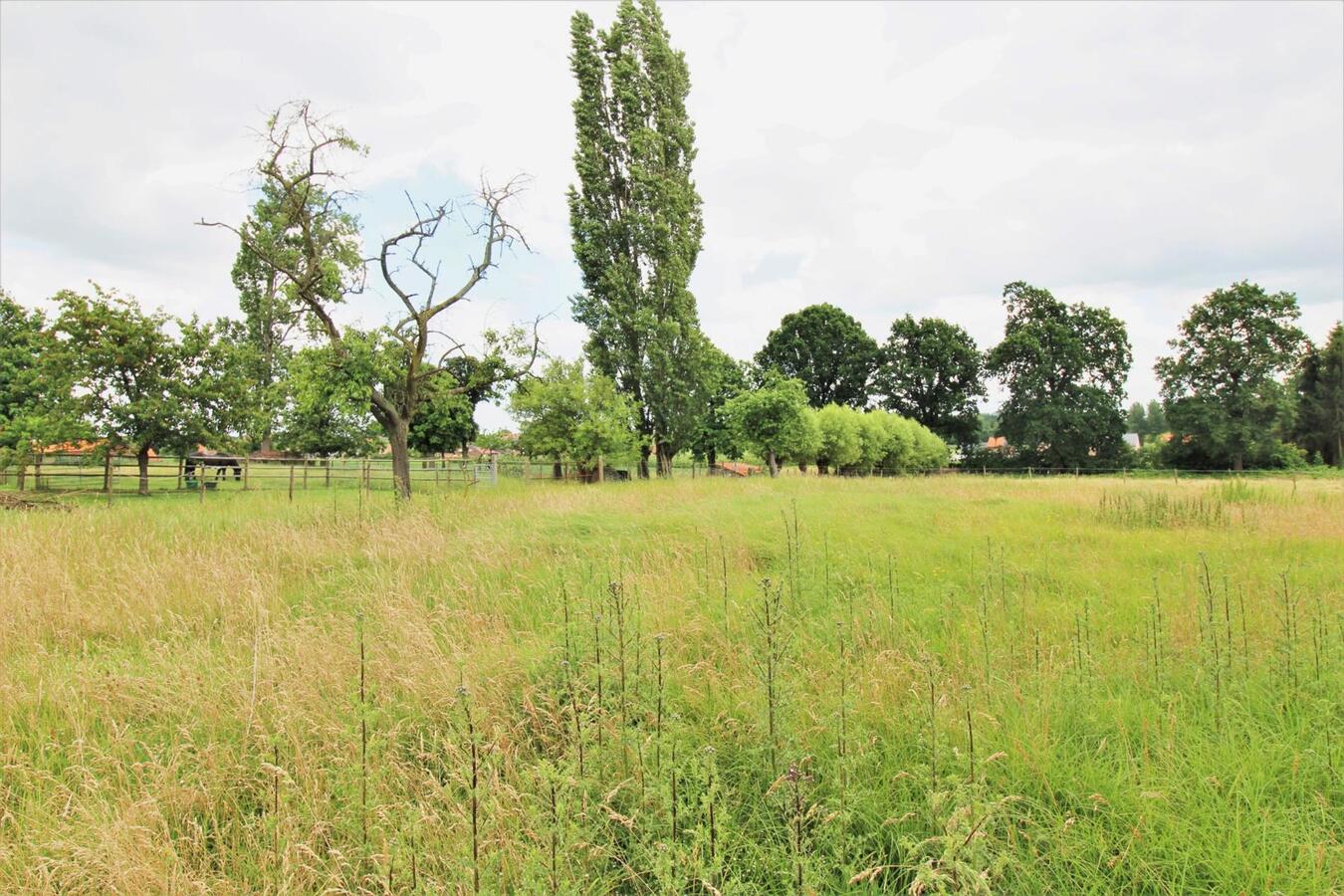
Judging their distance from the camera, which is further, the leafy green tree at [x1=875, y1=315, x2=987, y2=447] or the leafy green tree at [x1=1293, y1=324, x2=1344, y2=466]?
the leafy green tree at [x1=875, y1=315, x2=987, y2=447]

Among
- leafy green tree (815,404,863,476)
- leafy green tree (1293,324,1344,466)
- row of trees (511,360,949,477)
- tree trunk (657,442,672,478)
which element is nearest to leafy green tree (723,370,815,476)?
row of trees (511,360,949,477)

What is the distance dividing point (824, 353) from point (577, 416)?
32199 mm

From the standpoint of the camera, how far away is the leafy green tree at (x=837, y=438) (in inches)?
1438

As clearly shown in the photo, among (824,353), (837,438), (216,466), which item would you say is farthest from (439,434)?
(824,353)

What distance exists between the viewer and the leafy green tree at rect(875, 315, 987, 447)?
172ft

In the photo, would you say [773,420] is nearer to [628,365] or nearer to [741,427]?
[741,427]

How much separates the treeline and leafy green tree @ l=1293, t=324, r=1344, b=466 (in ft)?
0.58

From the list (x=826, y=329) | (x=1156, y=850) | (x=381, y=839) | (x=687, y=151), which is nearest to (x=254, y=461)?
(x=687, y=151)

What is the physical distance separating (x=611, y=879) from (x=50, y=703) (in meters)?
4.09

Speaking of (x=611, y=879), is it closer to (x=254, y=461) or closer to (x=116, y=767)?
(x=116, y=767)

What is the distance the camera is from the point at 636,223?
2441 centimetres

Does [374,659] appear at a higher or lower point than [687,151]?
lower

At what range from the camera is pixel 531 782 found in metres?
2.65

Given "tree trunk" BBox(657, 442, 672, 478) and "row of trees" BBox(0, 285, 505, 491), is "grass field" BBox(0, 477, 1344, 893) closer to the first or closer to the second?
"row of trees" BBox(0, 285, 505, 491)
